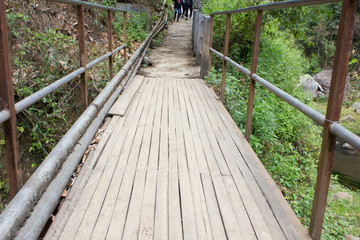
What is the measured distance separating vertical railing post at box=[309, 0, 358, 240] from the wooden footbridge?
0.02 meters

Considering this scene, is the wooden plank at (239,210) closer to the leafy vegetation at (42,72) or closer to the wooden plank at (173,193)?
the wooden plank at (173,193)

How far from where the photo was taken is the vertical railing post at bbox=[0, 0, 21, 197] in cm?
163

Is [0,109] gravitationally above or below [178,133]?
above

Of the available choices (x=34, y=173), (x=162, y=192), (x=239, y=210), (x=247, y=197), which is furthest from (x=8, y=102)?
(x=247, y=197)

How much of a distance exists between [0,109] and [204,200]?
138cm

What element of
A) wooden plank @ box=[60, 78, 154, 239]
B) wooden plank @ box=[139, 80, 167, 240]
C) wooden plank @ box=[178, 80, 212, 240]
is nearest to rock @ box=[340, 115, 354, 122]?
wooden plank @ box=[178, 80, 212, 240]

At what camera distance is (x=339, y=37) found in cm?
165

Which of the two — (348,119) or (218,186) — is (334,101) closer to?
(218,186)

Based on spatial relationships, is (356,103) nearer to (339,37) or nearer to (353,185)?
(353,185)

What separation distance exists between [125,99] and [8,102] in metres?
3.31

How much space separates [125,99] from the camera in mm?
5031

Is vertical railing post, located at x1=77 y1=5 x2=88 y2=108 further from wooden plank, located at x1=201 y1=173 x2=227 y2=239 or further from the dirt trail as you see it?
the dirt trail

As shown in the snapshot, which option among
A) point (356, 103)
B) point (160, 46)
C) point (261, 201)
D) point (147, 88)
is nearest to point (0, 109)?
point (261, 201)

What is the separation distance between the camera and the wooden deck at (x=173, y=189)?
2.00 m
